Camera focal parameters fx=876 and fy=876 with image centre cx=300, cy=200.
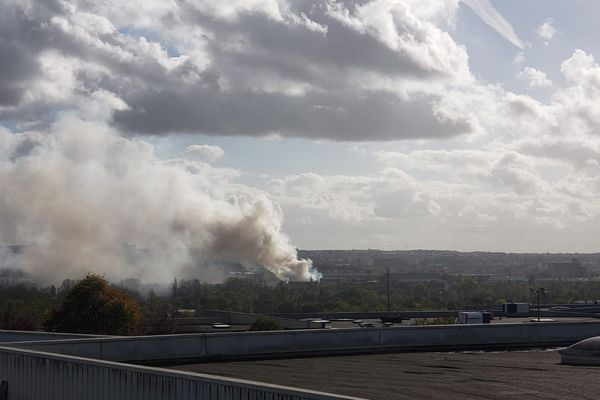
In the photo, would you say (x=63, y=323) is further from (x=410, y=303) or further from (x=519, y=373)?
(x=410, y=303)

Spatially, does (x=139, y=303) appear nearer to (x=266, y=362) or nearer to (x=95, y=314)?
(x=95, y=314)

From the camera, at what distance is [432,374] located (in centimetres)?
2219

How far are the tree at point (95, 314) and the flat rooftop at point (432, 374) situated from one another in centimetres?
2787

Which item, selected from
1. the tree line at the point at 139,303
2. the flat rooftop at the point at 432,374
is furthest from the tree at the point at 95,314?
the flat rooftop at the point at 432,374

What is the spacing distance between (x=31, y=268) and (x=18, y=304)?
4663cm

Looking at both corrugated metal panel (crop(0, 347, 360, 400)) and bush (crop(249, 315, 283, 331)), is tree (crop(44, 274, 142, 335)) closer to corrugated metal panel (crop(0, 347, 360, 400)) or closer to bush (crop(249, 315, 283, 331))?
bush (crop(249, 315, 283, 331))

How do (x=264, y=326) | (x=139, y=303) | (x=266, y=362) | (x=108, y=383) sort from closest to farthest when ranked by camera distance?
(x=108, y=383) < (x=266, y=362) < (x=264, y=326) < (x=139, y=303)

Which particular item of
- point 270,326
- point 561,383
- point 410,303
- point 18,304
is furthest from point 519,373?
point 410,303

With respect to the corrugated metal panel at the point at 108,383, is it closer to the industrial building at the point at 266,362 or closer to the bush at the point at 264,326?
the industrial building at the point at 266,362

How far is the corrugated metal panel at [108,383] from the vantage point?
1415cm

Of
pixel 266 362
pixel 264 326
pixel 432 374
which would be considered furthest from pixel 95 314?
pixel 432 374

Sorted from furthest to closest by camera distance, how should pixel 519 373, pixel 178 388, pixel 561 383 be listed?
pixel 519 373, pixel 561 383, pixel 178 388

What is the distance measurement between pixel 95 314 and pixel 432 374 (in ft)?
110

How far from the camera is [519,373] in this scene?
73.6 feet
